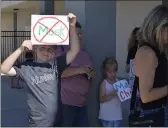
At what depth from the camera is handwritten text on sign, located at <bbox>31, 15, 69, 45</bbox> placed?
325 centimetres

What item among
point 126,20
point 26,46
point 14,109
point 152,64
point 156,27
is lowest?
point 14,109

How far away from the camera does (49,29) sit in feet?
10.8

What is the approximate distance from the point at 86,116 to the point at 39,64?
1.33m

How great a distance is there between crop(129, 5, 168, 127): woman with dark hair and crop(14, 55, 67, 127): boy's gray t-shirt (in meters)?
0.82

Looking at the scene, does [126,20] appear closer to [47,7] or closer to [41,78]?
[47,7]

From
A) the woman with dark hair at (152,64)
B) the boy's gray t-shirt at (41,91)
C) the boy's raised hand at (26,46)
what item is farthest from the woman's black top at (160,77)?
the boy's raised hand at (26,46)

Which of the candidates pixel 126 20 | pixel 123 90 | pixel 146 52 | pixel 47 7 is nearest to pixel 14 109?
pixel 47 7

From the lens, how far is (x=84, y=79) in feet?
13.8

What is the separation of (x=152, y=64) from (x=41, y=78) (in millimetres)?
1034

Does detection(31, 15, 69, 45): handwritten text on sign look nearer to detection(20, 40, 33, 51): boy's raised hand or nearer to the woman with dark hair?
detection(20, 40, 33, 51): boy's raised hand

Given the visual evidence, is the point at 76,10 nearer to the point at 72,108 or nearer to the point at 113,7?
the point at 113,7

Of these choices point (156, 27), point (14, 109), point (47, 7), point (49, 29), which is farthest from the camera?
point (14, 109)

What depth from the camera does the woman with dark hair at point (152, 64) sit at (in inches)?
107

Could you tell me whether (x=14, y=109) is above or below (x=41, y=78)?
below
